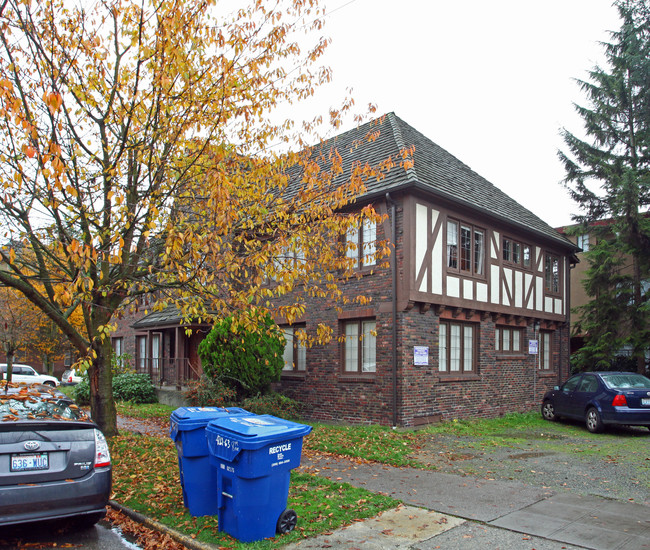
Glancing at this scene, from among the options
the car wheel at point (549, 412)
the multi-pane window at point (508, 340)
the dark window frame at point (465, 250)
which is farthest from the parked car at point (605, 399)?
the dark window frame at point (465, 250)

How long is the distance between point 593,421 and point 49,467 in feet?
41.2

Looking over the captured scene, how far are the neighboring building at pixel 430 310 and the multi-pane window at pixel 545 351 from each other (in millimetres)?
559

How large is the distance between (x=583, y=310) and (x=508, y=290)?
654cm

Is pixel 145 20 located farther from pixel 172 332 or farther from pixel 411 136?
pixel 172 332

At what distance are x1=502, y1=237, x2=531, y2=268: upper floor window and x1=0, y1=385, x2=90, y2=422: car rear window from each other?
44.9 ft

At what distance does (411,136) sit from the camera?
56.8 ft

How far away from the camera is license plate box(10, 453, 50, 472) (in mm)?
5191

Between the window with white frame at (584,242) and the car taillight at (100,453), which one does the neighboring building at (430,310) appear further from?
the window with white frame at (584,242)

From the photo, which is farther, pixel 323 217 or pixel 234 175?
pixel 323 217

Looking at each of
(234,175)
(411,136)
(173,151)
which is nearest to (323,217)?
(234,175)

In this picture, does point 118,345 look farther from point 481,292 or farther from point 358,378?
point 481,292

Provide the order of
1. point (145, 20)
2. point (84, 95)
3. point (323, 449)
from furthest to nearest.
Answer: point (323, 449)
point (84, 95)
point (145, 20)

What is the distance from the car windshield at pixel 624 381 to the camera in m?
13.4

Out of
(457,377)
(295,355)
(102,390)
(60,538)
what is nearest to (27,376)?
(295,355)
